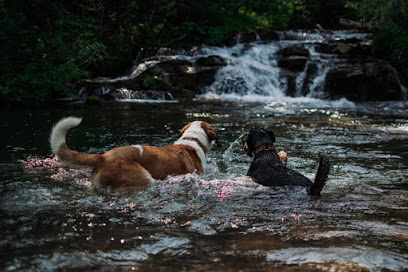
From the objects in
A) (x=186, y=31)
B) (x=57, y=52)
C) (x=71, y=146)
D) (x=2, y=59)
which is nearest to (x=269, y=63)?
(x=186, y=31)

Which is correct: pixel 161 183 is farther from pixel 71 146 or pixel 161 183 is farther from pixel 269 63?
pixel 269 63

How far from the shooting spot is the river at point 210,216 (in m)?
2.87

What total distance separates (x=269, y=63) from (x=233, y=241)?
702 inches

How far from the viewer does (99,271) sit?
105 inches

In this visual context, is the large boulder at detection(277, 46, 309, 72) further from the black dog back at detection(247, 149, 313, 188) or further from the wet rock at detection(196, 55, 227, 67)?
the black dog back at detection(247, 149, 313, 188)

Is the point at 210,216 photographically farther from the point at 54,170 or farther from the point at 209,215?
the point at 54,170

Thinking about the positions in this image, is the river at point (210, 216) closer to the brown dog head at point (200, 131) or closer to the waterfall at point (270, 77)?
the brown dog head at point (200, 131)

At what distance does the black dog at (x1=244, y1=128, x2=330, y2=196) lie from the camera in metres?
4.34

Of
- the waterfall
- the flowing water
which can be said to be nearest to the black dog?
the flowing water

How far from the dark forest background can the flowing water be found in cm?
413

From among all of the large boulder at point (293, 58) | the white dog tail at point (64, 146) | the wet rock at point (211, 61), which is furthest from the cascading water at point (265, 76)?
the white dog tail at point (64, 146)

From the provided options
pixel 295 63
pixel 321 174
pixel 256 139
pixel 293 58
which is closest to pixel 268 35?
pixel 293 58

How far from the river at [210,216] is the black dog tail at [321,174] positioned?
10 centimetres

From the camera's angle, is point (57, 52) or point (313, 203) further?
point (57, 52)
